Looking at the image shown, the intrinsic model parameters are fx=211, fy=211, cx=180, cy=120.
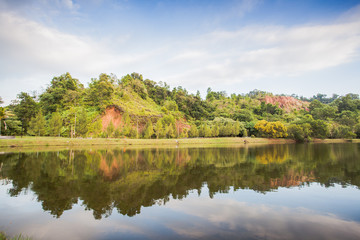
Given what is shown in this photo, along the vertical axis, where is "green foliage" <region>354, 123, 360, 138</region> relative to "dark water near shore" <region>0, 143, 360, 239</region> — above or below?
above

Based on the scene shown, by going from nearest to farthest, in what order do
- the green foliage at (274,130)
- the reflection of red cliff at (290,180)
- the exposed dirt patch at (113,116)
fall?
the reflection of red cliff at (290,180)
the exposed dirt patch at (113,116)
the green foliage at (274,130)

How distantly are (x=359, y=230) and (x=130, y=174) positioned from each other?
12.9 meters

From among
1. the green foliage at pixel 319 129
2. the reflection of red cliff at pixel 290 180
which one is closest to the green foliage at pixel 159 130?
the reflection of red cliff at pixel 290 180

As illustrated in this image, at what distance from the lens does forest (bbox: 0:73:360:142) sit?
52.8 m

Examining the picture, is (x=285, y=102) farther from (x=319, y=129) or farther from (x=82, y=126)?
(x=82, y=126)

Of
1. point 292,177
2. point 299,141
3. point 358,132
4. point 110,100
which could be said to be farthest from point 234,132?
point 292,177

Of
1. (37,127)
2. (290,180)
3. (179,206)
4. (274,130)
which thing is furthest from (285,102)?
(179,206)

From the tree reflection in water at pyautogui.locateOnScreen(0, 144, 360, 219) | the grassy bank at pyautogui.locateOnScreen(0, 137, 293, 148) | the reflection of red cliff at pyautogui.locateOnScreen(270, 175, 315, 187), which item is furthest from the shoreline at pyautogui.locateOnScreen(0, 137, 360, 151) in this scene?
the reflection of red cliff at pyautogui.locateOnScreen(270, 175, 315, 187)

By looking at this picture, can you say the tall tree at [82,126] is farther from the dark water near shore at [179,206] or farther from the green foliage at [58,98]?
the dark water near shore at [179,206]

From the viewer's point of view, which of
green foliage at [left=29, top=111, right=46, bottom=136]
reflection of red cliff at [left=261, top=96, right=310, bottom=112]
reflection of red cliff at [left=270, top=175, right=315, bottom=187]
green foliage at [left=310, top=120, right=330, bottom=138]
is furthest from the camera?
reflection of red cliff at [left=261, top=96, right=310, bottom=112]

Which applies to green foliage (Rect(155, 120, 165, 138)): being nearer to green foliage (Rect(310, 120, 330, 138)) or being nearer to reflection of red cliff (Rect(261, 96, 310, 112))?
green foliage (Rect(310, 120, 330, 138))

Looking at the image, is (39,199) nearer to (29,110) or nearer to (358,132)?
(29,110)

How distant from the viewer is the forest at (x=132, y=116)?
173ft

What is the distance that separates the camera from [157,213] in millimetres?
8500
